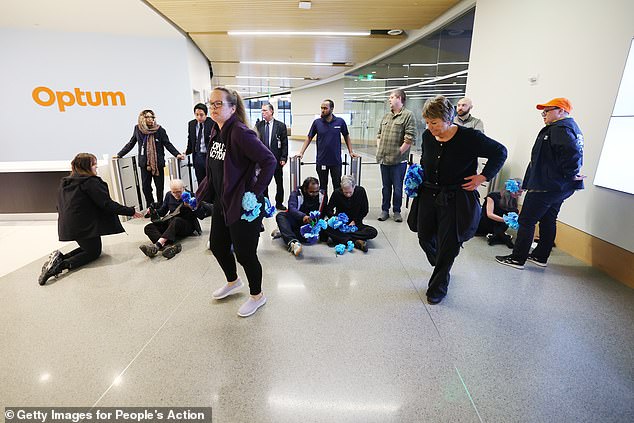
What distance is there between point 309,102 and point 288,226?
17990mm

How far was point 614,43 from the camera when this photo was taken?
3.00 metres

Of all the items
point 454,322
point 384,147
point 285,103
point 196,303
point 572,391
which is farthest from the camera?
point 285,103

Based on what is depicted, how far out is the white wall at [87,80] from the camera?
6910 mm

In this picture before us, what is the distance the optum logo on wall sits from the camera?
7.15 metres

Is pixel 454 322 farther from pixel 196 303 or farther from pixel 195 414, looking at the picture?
pixel 196 303

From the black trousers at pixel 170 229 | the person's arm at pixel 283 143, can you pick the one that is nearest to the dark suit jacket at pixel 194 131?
the person's arm at pixel 283 143

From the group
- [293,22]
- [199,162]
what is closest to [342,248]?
[199,162]

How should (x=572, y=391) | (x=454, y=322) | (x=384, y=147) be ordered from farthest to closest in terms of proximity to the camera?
1. (x=384, y=147)
2. (x=454, y=322)
3. (x=572, y=391)

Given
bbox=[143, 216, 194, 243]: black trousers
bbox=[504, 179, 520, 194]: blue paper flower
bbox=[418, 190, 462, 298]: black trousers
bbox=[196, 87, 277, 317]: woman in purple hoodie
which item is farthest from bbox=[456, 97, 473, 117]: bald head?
bbox=[143, 216, 194, 243]: black trousers

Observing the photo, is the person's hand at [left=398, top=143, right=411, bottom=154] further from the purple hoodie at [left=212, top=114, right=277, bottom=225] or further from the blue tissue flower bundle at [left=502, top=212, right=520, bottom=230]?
the purple hoodie at [left=212, top=114, right=277, bottom=225]

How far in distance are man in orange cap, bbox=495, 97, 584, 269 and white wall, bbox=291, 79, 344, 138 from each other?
15070mm

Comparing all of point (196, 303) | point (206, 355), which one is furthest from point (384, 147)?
→ point (206, 355)

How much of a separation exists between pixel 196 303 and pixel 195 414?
1.08 meters

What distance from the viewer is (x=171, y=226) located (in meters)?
3.73
